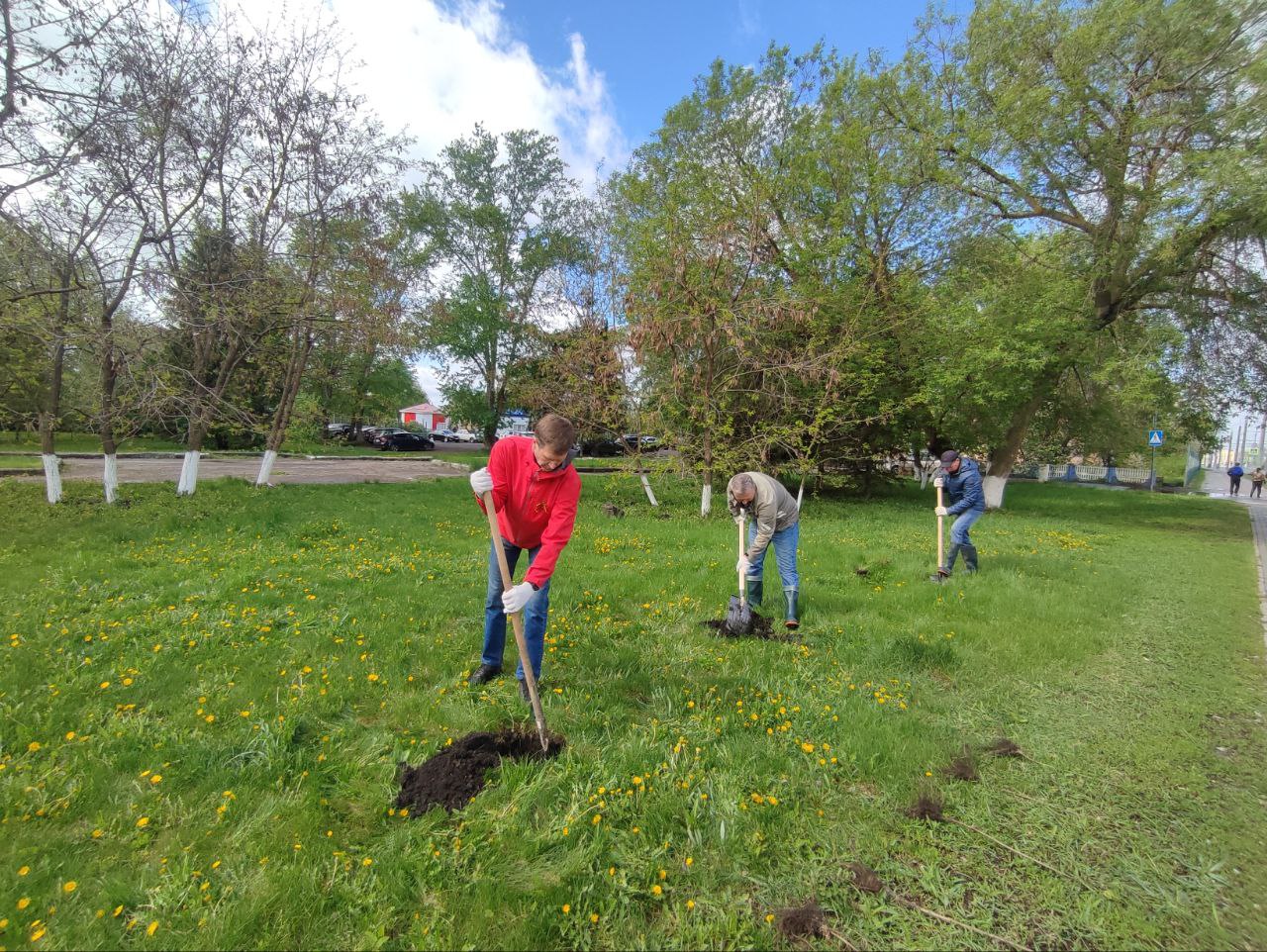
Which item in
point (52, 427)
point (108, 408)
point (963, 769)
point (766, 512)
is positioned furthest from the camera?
point (52, 427)

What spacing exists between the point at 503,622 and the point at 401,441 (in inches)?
1341

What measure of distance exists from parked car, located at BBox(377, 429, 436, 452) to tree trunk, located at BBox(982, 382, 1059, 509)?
103 feet

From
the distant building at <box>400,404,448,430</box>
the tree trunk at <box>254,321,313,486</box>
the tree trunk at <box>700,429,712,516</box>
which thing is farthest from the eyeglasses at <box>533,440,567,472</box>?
→ the distant building at <box>400,404,448,430</box>

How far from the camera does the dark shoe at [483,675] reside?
3.72 metres

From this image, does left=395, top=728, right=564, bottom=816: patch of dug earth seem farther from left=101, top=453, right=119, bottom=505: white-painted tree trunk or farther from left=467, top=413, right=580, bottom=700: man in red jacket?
left=101, top=453, right=119, bottom=505: white-painted tree trunk

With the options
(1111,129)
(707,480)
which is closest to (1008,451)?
(1111,129)

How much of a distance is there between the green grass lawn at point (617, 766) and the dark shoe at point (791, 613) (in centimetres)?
18

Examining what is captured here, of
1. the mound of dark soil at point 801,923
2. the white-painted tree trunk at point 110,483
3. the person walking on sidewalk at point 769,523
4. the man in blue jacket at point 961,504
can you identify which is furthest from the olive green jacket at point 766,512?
the white-painted tree trunk at point 110,483

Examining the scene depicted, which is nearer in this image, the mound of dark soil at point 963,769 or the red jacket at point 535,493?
the mound of dark soil at point 963,769

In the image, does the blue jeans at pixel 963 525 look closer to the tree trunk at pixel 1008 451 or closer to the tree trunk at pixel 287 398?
→ the tree trunk at pixel 1008 451

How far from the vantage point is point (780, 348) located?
44.4ft

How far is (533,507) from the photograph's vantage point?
11.7 ft

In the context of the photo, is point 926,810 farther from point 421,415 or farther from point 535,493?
point 421,415

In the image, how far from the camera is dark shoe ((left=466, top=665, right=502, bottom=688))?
372cm
